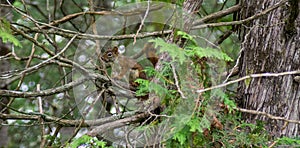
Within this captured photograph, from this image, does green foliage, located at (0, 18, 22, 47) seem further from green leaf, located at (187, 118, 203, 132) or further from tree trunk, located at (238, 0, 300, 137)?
tree trunk, located at (238, 0, 300, 137)

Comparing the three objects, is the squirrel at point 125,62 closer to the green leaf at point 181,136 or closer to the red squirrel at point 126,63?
the red squirrel at point 126,63

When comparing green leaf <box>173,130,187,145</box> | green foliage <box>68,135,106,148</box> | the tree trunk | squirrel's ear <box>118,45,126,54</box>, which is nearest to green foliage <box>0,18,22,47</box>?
green foliage <box>68,135,106,148</box>

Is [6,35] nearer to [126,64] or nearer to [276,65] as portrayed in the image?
[126,64]

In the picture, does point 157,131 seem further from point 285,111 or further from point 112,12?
point 112,12

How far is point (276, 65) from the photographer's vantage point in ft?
5.05

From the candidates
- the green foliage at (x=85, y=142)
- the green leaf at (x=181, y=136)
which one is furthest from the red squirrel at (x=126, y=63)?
the green leaf at (x=181, y=136)

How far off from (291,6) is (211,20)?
0.36m

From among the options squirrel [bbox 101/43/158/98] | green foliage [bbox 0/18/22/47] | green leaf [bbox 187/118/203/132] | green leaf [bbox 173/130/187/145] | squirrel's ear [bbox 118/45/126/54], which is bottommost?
green leaf [bbox 173/130/187/145]

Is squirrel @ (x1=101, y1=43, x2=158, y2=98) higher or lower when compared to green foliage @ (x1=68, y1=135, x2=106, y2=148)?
higher

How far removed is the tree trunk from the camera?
1525 mm

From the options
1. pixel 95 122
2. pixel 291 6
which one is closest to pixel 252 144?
pixel 291 6

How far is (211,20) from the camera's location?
1.76m

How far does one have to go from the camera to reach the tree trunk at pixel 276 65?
5.00ft

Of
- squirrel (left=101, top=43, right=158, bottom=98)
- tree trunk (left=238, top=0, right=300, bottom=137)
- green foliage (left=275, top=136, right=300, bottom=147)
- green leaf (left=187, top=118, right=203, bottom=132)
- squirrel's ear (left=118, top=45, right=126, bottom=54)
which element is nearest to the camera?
green leaf (left=187, top=118, right=203, bottom=132)
